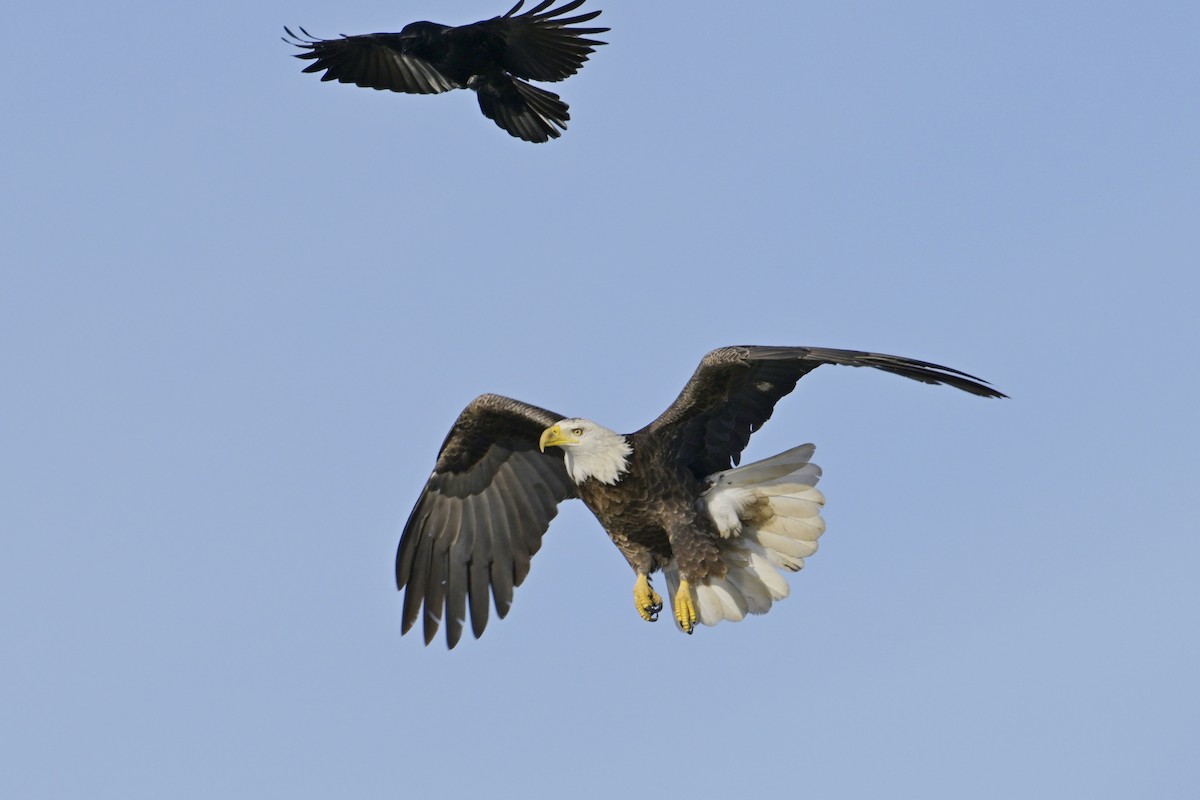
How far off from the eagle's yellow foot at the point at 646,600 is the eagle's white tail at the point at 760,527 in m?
0.25

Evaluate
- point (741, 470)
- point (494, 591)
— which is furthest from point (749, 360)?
point (494, 591)

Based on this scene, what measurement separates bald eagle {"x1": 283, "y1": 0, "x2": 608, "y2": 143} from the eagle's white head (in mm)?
2661

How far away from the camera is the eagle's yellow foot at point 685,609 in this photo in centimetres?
970

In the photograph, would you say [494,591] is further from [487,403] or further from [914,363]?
[914,363]

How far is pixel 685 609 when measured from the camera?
31.8ft

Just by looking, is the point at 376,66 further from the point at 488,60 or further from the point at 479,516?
the point at 479,516

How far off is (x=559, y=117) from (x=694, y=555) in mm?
3452

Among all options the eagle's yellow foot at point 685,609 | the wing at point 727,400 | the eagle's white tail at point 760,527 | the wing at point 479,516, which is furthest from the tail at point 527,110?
the eagle's yellow foot at point 685,609

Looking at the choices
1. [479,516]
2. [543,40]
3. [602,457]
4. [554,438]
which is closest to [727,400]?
[602,457]

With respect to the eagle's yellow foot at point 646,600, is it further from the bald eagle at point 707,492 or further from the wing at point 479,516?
the wing at point 479,516

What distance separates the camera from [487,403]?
10.4 metres

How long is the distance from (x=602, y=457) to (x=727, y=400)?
2.31ft

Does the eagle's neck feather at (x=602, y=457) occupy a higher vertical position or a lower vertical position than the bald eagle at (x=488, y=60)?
lower

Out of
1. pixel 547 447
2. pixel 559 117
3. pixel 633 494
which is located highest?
pixel 559 117
